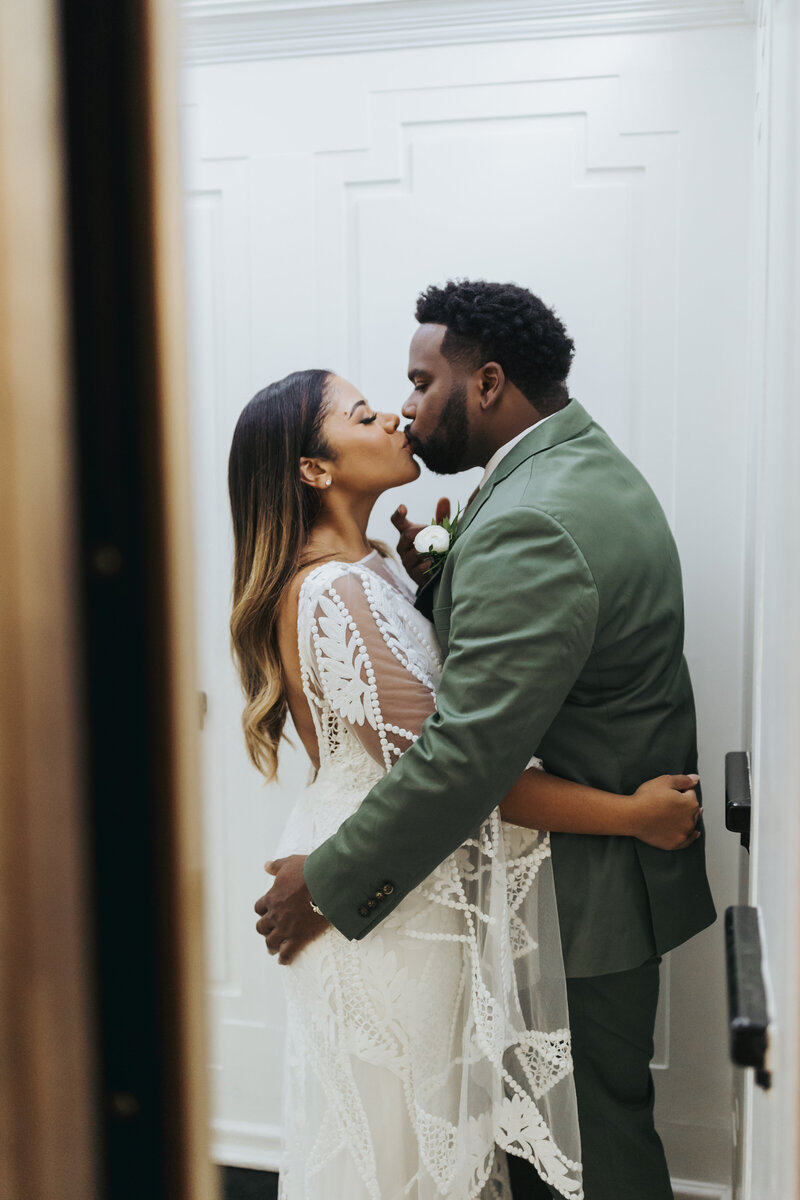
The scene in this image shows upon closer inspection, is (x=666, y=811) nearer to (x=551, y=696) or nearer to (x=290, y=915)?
(x=551, y=696)

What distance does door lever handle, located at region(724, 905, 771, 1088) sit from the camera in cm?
69

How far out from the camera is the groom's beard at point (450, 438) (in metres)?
1.68

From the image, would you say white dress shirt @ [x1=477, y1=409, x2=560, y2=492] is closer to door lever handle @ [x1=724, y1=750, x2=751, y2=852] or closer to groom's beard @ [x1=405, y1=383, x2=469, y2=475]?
groom's beard @ [x1=405, y1=383, x2=469, y2=475]

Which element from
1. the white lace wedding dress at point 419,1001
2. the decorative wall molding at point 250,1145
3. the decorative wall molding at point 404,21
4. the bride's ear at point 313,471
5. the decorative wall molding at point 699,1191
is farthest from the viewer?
the decorative wall molding at point 250,1145

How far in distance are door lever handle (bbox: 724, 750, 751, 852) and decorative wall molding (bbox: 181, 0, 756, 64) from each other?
1.32 metres

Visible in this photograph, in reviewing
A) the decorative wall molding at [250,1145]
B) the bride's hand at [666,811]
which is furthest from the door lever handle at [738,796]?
the decorative wall molding at [250,1145]

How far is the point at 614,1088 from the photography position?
5.13 ft

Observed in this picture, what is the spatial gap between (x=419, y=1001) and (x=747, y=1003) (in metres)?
0.88

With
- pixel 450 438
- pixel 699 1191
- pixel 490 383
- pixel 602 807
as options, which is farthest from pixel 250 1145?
pixel 490 383

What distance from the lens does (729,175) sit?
191cm

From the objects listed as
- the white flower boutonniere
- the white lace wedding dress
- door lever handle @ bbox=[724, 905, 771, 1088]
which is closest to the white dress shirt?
the white flower boutonniere

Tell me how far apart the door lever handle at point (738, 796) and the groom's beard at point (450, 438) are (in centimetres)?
65

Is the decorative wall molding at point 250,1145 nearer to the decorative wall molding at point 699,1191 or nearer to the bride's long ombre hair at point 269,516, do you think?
the decorative wall molding at point 699,1191

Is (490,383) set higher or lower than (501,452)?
higher
